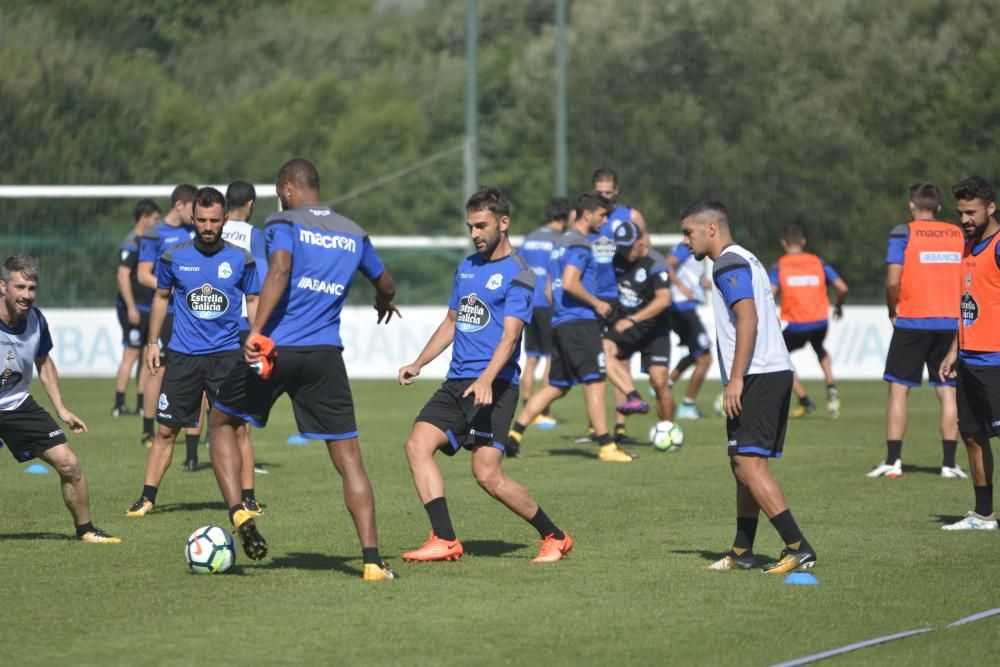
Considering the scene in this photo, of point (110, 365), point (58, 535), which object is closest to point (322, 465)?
point (58, 535)

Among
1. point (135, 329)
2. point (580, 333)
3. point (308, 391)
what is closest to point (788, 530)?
point (308, 391)

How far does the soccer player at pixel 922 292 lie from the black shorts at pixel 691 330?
18.8 feet

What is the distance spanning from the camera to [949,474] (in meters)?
12.7

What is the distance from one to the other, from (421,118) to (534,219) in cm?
540

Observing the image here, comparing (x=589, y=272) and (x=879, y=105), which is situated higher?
(x=879, y=105)

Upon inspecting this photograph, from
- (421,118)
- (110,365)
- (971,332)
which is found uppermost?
(421,118)

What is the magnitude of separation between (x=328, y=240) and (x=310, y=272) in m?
0.20

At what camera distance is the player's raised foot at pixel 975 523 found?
9.90m

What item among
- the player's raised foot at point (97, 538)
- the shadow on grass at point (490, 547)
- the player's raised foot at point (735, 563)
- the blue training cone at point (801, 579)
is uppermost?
the blue training cone at point (801, 579)

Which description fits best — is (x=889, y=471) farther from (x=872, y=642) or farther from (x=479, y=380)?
(x=872, y=642)

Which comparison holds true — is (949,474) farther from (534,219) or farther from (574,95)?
(534,219)

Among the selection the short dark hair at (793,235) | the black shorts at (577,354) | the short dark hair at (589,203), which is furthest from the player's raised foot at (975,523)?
the short dark hair at (793,235)

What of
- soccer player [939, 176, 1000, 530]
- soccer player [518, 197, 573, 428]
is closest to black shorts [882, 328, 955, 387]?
soccer player [939, 176, 1000, 530]

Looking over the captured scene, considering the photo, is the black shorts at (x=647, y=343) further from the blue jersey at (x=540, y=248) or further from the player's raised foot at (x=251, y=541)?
the player's raised foot at (x=251, y=541)
